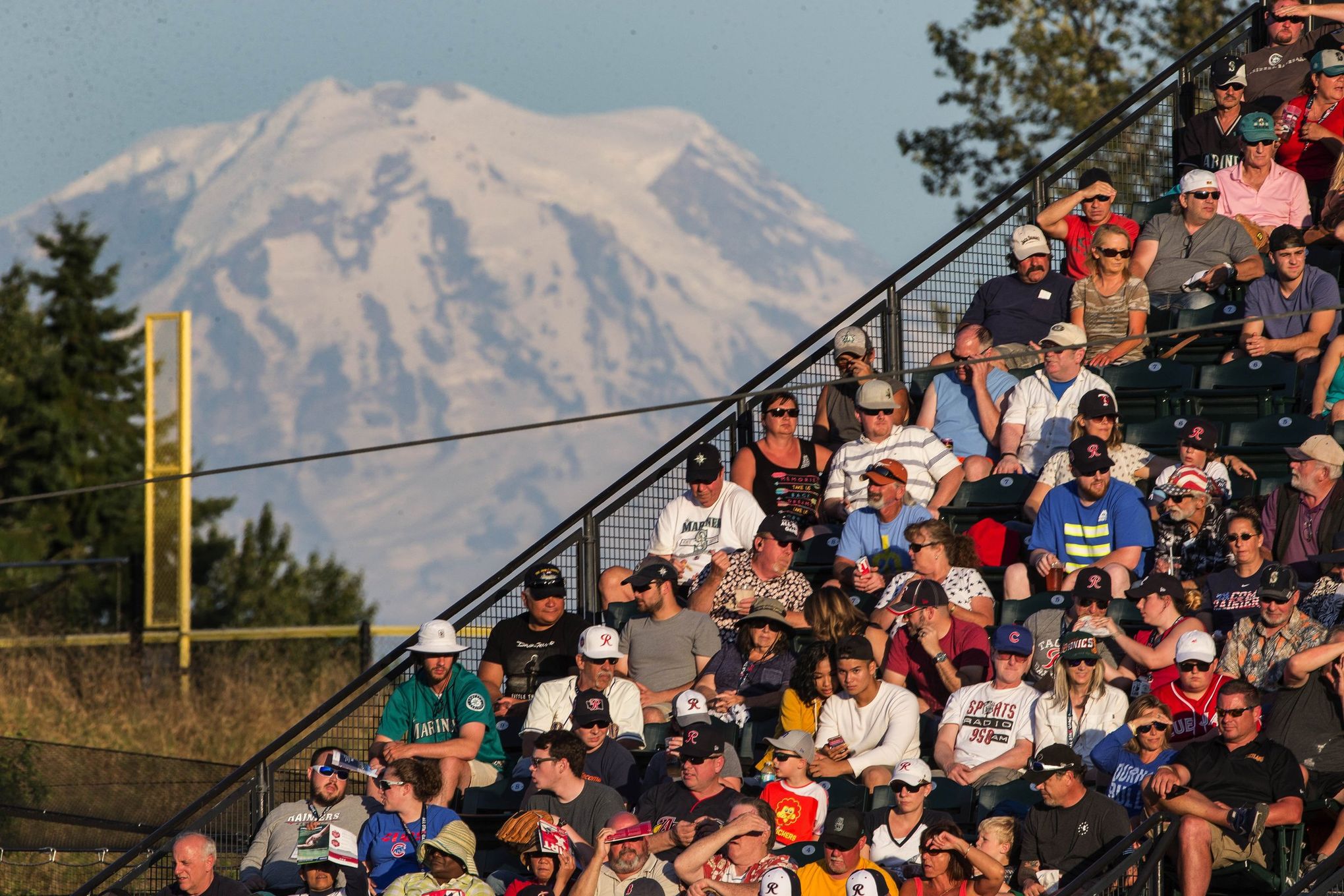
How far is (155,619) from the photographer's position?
2308cm

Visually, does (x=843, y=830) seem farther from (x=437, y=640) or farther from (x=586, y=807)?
(x=437, y=640)

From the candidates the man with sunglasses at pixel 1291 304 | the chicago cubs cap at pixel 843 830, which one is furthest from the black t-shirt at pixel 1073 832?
the man with sunglasses at pixel 1291 304

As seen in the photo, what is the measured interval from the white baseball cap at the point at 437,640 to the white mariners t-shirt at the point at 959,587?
2538 mm

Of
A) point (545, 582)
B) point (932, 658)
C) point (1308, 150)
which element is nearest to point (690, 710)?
point (932, 658)

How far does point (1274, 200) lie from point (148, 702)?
44.4 feet

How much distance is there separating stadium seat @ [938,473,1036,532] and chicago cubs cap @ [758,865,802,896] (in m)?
3.67

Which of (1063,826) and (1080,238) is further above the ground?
(1080,238)

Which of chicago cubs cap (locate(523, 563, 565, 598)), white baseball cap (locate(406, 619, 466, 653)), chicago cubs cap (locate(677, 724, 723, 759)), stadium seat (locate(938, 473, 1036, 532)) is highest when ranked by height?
stadium seat (locate(938, 473, 1036, 532))

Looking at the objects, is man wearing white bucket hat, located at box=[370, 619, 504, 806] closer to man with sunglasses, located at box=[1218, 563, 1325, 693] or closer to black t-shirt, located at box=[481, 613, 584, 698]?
black t-shirt, located at box=[481, 613, 584, 698]

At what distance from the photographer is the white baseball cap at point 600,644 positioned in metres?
11.5

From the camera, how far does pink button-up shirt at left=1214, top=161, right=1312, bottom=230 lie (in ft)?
44.7

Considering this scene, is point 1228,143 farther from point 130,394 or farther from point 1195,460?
point 130,394

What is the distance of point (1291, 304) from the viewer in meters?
12.4

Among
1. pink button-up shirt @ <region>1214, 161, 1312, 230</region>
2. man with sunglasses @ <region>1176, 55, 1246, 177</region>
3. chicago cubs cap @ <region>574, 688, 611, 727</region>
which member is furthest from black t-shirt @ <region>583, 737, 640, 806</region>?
man with sunglasses @ <region>1176, 55, 1246, 177</region>
